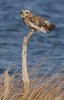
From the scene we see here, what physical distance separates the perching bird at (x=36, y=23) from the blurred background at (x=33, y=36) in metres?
5.04

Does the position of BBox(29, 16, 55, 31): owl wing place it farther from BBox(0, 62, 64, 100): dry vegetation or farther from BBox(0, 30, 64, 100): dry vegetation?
BBox(0, 62, 64, 100): dry vegetation

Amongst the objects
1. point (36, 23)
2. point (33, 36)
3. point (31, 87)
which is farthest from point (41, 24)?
point (33, 36)

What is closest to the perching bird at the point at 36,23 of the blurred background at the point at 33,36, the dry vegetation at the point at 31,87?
the dry vegetation at the point at 31,87

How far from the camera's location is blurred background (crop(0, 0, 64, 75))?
14623mm

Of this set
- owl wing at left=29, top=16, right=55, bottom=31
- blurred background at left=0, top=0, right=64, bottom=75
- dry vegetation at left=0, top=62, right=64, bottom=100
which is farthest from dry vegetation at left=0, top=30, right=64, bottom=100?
blurred background at left=0, top=0, right=64, bottom=75

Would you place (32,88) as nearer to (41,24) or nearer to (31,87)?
(31,87)

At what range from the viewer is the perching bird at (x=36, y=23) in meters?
6.71

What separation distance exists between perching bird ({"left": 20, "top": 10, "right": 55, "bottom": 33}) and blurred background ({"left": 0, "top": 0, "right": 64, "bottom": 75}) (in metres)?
5.04

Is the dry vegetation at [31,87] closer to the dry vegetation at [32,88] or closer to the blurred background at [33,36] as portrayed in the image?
the dry vegetation at [32,88]

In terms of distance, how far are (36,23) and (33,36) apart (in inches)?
462

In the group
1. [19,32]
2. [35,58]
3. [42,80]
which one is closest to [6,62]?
[35,58]

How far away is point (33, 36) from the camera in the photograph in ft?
60.7

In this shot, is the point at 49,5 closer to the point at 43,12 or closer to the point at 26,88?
the point at 43,12

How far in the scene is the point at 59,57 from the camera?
596 inches
